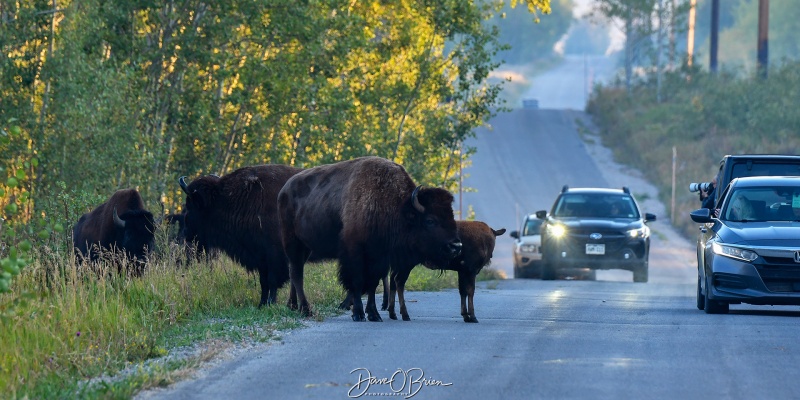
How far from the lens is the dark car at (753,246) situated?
16984 mm

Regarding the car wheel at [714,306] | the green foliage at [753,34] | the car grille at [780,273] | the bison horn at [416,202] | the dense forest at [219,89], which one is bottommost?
the car wheel at [714,306]

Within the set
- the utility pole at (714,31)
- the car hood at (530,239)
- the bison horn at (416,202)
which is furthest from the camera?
the utility pole at (714,31)

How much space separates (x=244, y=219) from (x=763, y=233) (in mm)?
6062

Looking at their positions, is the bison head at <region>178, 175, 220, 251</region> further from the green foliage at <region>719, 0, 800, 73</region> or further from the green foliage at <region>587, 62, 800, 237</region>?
the green foliage at <region>719, 0, 800, 73</region>

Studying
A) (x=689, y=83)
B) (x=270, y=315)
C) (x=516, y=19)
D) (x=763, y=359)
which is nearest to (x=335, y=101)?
(x=270, y=315)

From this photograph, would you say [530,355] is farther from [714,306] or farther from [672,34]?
[672,34]

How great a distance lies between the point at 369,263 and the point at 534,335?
228 cm

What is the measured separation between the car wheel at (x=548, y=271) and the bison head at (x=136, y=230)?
11803mm

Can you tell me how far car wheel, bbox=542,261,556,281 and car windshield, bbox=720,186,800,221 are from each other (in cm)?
1128

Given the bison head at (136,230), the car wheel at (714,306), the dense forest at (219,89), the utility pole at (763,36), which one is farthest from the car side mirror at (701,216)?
the utility pole at (763,36)

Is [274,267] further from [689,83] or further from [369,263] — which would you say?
[689,83]

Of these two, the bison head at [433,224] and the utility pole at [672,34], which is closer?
the bison head at [433,224]
